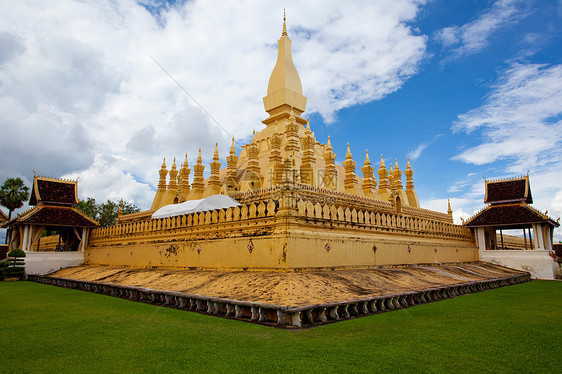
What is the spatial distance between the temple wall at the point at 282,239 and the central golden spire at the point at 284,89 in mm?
14130

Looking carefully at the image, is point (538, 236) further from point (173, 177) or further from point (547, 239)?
point (173, 177)

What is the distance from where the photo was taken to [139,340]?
5.45 m

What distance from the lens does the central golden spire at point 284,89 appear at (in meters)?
26.4

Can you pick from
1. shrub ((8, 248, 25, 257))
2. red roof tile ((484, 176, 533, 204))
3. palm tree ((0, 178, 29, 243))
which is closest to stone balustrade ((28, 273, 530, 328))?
shrub ((8, 248, 25, 257))

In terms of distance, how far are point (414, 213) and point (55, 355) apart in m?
22.3

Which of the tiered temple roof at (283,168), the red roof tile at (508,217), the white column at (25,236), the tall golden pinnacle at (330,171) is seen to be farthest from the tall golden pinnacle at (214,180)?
the red roof tile at (508,217)

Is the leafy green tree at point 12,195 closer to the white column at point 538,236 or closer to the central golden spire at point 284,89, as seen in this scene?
the central golden spire at point 284,89

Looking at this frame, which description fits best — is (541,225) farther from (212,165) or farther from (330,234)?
(212,165)

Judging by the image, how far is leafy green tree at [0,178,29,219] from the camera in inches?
1470

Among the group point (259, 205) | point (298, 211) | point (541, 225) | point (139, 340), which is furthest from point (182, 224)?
point (541, 225)

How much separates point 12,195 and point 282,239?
40317 mm

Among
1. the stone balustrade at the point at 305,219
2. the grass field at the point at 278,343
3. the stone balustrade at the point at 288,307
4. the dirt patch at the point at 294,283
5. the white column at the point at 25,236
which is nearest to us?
the grass field at the point at 278,343

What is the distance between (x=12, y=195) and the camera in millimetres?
37562

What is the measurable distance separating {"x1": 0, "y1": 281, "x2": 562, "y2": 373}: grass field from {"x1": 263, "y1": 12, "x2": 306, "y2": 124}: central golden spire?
20577 mm
